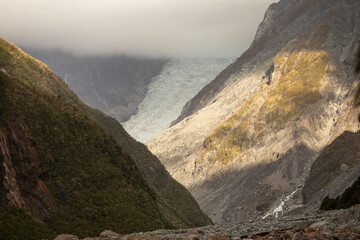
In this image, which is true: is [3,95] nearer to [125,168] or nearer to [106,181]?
[106,181]

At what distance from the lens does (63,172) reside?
61688 millimetres

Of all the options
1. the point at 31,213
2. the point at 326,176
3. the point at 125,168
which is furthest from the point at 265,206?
the point at 31,213

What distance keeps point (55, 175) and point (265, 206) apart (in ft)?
430

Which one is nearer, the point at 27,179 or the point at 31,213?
the point at 31,213

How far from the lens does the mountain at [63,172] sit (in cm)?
5300

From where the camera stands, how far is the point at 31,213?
50875mm

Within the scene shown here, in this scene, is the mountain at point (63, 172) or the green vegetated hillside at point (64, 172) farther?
the green vegetated hillside at point (64, 172)

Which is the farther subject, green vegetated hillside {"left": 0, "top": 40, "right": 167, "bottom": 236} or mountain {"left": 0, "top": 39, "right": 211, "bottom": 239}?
green vegetated hillside {"left": 0, "top": 40, "right": 167, "bottom": 236}

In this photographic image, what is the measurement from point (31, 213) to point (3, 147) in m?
7.87

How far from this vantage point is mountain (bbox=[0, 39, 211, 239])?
53.0m

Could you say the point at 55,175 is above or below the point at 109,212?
above

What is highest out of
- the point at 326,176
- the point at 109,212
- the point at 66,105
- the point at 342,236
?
the point at 66,105

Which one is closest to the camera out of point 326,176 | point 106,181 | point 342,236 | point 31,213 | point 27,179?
point 342,236

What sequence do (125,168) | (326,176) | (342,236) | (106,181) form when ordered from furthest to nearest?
(326,176), (125,168), (106,181), (342,236)
